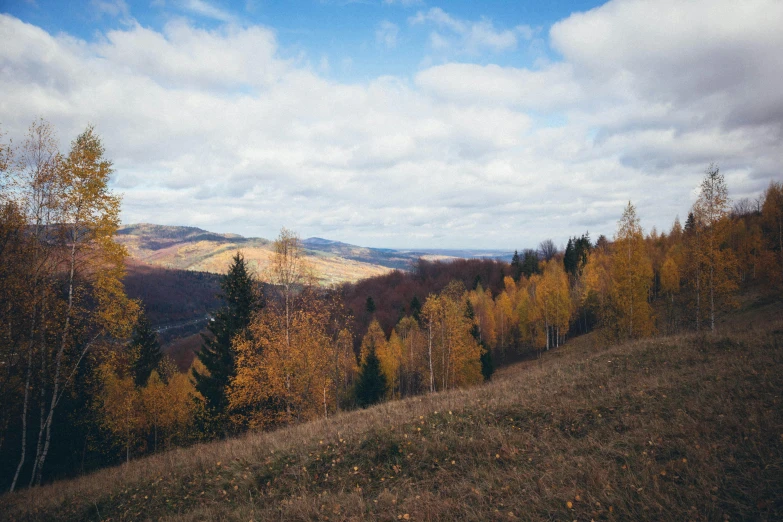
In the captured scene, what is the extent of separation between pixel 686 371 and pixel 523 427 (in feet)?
20.4

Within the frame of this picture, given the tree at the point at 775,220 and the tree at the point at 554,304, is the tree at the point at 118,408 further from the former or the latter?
the tree at the point at 775,220

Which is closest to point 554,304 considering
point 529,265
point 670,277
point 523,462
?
point 670,277

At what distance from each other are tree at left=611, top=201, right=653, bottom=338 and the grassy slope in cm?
1487

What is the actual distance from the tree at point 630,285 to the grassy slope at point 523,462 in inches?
585

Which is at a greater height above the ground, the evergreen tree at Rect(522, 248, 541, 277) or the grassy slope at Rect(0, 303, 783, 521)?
the evergreen tree at Rect(522, 248, 541, 277)

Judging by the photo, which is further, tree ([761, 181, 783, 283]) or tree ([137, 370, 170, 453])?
tree ([761, 181, 783, 283])

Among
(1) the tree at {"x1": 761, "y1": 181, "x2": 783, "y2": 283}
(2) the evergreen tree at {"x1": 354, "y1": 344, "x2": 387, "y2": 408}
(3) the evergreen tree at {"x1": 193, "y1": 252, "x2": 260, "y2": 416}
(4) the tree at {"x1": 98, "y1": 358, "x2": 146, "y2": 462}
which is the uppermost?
(1) the tree at {"x1": 761, "y1": 181, "x2": 783, "y2": 283}

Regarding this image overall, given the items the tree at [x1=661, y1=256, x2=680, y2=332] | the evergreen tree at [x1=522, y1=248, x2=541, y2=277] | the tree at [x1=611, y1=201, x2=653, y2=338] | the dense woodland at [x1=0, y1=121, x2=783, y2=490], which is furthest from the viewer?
the evergreen tree at [x1=522, y1=248, x2=541, y2=277]

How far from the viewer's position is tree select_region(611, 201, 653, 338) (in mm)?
26031

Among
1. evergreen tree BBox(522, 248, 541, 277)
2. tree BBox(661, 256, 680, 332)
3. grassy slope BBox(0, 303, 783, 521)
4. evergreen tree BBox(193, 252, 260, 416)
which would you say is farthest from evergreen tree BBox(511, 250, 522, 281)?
grassy slope BBox(0, 303, 783, 521)

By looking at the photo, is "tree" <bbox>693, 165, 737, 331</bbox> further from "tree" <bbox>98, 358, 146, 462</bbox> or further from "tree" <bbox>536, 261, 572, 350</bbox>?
"tree" <bbox>98, 358, 146, 462</bbox>

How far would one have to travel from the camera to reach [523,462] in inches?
270

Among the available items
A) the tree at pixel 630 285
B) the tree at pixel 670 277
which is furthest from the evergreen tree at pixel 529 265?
the tree at pixel 630 285

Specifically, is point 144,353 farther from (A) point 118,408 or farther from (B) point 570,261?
(B) point 570,261
